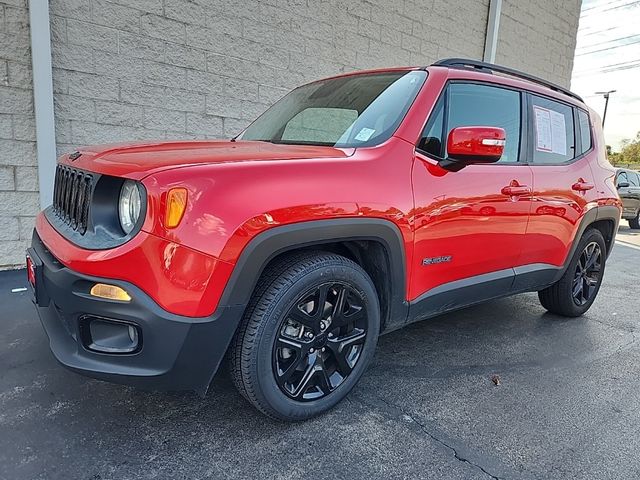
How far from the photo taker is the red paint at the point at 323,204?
1.70 m

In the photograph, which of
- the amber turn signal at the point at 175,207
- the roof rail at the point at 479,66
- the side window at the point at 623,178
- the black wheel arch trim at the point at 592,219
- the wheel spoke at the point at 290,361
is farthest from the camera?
the side window at the point at 623,178

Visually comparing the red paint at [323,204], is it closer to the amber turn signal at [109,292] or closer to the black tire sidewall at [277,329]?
the amber turn signal at [109,292]

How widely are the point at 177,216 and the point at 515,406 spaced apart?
6.63ft

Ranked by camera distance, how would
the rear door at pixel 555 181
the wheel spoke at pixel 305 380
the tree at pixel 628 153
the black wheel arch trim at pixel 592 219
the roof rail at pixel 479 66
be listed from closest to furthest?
the wheel spoke at pixel 305 380 < the roof rail at pixel 479 66 < the rear door at pixel 555 181 < the black wheel arch trim at pixel 592 219 < the tree at pixel 628 153

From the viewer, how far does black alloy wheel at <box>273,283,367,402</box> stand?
2068 mm

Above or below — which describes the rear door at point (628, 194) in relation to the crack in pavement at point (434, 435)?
above

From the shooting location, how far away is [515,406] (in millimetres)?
2467

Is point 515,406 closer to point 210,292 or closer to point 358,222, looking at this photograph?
point 358,222

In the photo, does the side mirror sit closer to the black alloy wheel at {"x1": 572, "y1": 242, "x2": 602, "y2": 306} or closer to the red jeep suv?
the red jeep suv

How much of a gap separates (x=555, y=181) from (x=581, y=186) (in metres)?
0.42

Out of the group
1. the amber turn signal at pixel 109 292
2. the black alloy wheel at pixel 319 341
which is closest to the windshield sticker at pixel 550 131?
the black alloy wheel at pixel 319 341

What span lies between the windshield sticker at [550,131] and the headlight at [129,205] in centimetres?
269

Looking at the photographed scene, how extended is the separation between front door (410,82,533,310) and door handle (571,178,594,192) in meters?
0.67

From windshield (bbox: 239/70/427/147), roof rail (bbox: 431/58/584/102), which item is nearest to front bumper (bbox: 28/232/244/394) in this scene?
windshield (bbox: 239/70/427/147)
